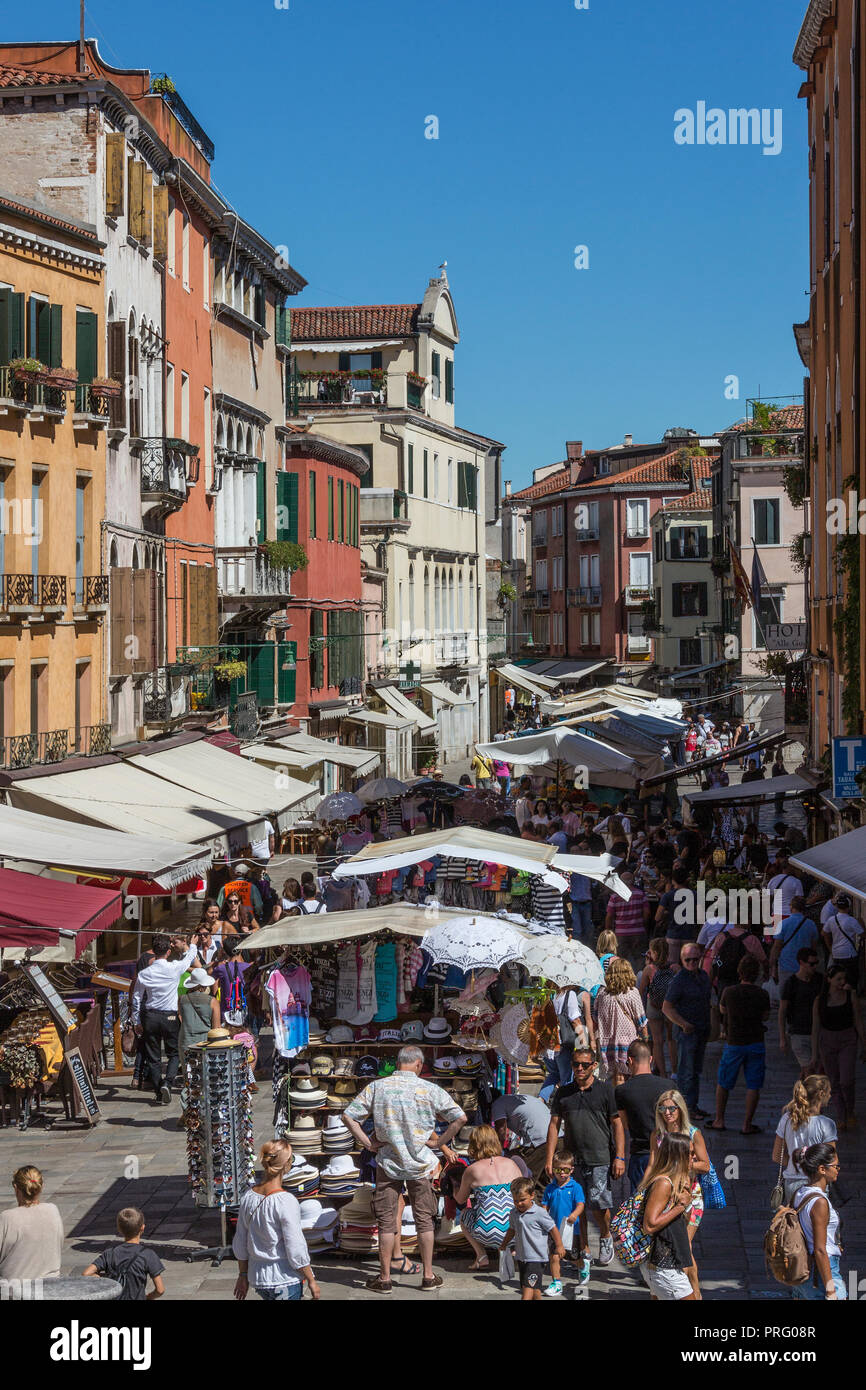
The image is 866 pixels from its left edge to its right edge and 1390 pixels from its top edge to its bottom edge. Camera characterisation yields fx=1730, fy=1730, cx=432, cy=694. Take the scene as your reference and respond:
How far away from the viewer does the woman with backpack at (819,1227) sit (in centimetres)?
845

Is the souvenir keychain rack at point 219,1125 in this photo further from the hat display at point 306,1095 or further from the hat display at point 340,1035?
the hat display at point 340,1035

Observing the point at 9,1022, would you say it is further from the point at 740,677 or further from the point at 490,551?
the point at 490,551

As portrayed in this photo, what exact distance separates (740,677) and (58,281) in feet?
119

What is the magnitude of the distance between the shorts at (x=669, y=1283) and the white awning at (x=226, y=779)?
12672mm

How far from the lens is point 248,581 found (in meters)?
35.8

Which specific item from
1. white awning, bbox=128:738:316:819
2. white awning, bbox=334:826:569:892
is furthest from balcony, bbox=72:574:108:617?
white awning, bbox=334:826:569:892

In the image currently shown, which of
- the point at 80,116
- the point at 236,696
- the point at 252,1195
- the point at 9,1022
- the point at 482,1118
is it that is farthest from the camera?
the point at 236,696

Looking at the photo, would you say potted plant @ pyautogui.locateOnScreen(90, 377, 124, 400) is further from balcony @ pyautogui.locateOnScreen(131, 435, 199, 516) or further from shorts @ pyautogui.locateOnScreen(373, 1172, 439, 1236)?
shorts @ pyautogui.locateOnScreen(373, 1172, 439, 1236)

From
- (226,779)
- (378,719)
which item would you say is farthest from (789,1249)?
(378,719)

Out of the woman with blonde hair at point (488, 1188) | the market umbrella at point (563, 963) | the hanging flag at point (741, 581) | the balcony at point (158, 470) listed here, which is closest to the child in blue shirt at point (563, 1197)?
the woman with blonde hair at point (488, 1188)

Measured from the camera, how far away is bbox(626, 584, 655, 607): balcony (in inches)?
3342

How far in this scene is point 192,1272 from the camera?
1032 centimetres

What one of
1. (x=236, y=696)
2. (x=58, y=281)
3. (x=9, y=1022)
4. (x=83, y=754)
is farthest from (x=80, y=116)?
(x=9, y=1022)

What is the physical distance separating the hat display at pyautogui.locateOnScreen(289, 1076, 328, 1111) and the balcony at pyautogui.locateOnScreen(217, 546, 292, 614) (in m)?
23.3
